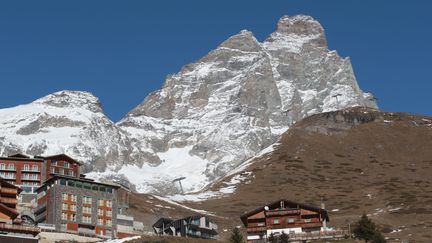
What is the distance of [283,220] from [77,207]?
34.1 metres

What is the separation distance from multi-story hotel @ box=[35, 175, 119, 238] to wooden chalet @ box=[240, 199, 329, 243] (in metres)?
23.7

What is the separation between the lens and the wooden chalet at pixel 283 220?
135m

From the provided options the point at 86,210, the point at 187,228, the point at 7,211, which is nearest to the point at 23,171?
the point at 86,210

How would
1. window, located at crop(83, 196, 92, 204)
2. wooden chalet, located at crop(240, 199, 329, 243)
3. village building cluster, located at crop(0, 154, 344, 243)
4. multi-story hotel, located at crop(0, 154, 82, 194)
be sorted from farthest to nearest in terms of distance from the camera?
multi-story hotel, located at crop(0, 154, 82, 194) < window, located at crop(83, 196, 92, 204) < village building cluster, located at crop(0, 154, 344, 243) < wooden chalet, located at crop(240, 199, 329, 243)

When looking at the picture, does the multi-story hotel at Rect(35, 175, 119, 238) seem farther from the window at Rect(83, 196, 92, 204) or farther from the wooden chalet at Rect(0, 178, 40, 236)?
the wooden chalet at Rect(0, 178, 40, 236)

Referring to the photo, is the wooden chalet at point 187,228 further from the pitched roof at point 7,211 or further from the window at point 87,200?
the pitched roof at point 7,211

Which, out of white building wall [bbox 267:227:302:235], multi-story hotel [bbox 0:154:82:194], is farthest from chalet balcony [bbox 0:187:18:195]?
multi-story hotel [bbox 0:154:82:194]

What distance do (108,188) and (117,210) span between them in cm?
483

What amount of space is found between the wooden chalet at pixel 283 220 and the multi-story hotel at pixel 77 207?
77.8 ft

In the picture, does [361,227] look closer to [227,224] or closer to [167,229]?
[167,229]

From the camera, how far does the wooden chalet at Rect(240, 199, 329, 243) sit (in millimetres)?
134750

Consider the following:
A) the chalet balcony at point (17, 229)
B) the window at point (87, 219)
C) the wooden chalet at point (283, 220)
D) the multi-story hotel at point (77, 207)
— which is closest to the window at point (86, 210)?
the multi-story hotel at point (77, 207)

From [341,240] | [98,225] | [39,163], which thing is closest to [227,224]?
[39,163]

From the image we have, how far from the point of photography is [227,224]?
197m
